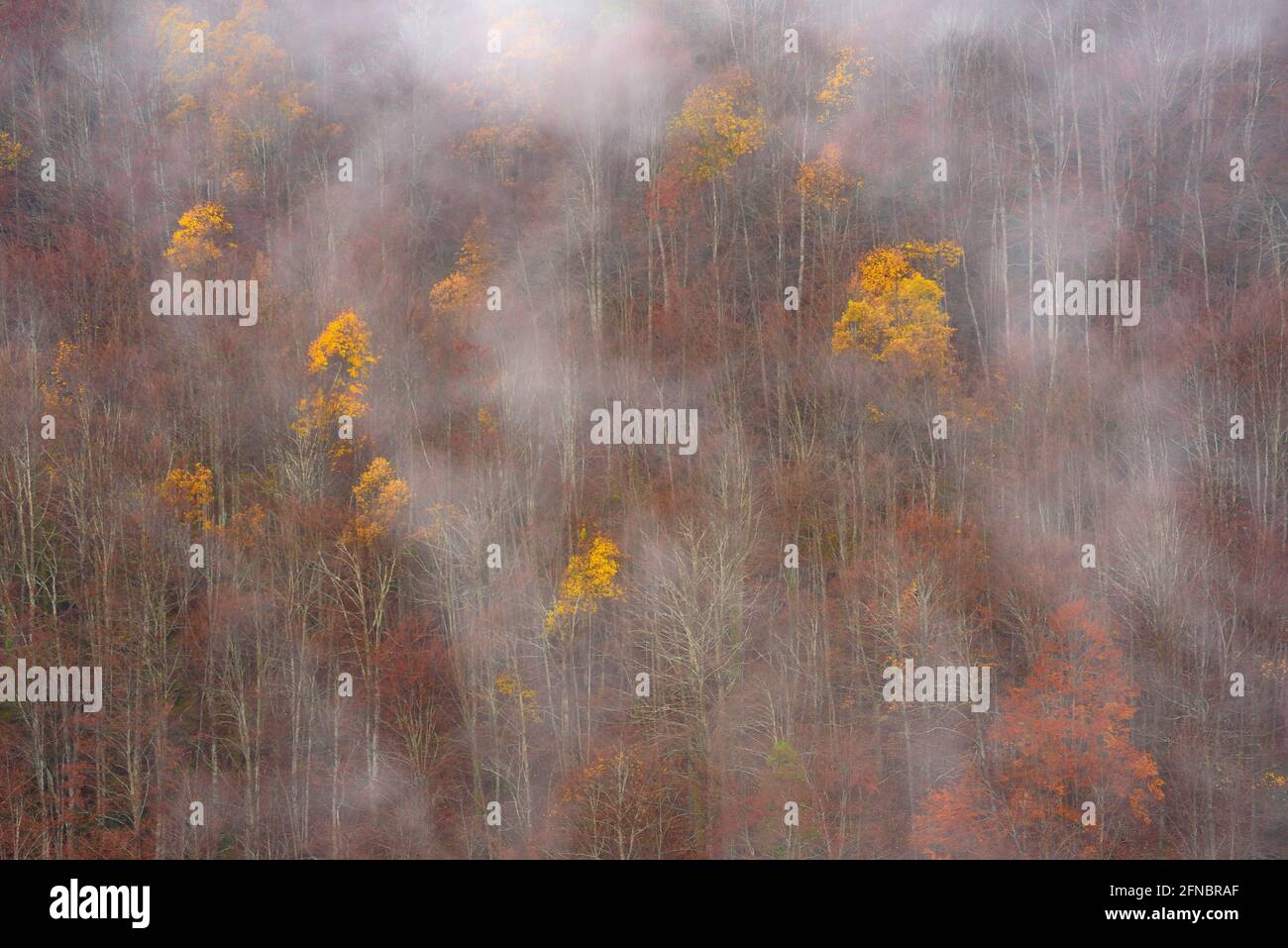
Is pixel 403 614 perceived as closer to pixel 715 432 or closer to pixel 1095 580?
pixel 715 432

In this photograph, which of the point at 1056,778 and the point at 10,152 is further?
the point at 10,152

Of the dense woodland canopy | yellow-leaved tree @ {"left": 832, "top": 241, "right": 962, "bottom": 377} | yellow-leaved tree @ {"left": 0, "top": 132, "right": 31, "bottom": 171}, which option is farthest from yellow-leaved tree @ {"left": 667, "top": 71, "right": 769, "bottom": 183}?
yellow-leaved tree @ {"left": 0, "top": 132, "right": 31, "bottom": 171}

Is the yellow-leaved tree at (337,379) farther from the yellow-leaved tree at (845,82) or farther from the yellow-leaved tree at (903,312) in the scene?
the yellow-leaved tree at (845,82)

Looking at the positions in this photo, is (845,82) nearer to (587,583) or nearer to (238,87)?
(587,583)

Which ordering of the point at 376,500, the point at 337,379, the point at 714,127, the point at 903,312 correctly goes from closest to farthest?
the point at 376,500 → the point at 903,312 → the point at 337,379 → the point at 714,127

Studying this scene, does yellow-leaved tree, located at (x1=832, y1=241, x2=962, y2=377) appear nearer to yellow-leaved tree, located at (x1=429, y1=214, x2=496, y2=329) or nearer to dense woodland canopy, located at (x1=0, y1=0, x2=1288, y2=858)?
dense woodland canopy, located at (x1=0, y1=0, x2=1288, y2=858)

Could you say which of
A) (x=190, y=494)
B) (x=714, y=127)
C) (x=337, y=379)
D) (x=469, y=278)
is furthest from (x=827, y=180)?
(x=190, y=494)
